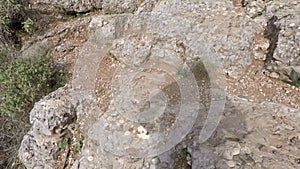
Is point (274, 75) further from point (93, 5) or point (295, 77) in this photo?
point (93, 5)

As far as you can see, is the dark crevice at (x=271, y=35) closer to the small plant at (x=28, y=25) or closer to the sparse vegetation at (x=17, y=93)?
the sparse vegetation at (x=17, y=93)

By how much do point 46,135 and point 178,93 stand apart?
189cm

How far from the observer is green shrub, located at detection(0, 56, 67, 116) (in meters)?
4.62

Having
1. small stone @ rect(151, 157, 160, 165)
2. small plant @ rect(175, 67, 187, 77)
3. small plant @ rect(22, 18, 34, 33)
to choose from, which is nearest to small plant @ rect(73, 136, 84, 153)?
small stone @ rect(151, 157, 160, 165)

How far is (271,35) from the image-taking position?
14.5ft

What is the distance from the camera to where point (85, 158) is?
12.6 feet

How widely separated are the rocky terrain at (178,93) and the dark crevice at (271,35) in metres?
0.02

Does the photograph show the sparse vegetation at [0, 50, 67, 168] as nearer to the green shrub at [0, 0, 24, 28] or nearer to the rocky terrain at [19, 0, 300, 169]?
the rocky terrain at [19, 0, 300, 169]

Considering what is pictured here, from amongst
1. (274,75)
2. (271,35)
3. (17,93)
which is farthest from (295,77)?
(17,93)

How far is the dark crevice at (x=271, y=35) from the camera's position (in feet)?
13.9

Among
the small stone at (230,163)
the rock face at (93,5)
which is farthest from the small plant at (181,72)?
the rock face at (93,5)

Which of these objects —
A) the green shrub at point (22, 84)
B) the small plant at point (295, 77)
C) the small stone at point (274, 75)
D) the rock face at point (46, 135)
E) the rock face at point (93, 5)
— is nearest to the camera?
the small plant at point (295, 77)

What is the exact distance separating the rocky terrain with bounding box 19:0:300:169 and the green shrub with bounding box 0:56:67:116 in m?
0.46

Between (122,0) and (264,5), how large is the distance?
2.91m
